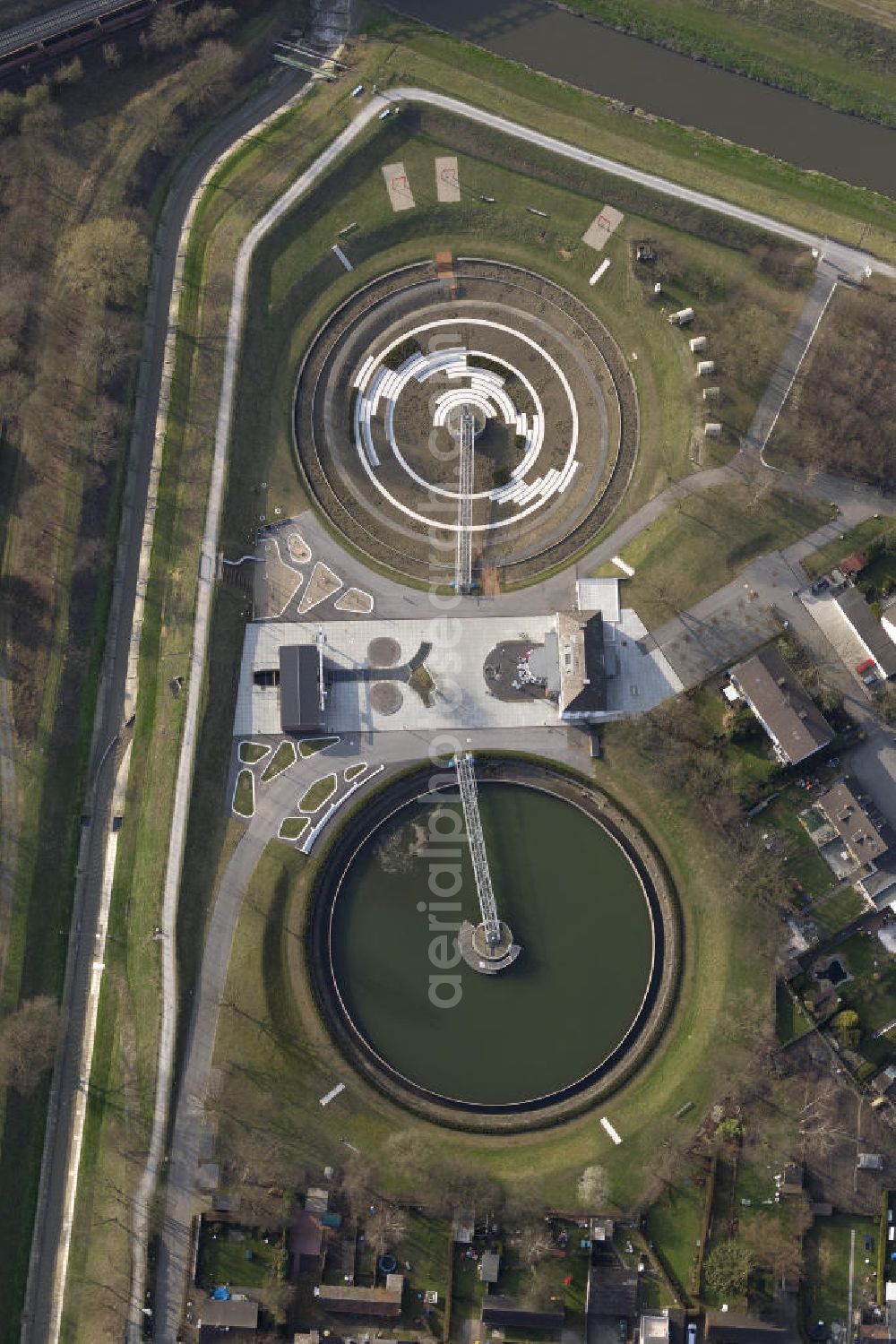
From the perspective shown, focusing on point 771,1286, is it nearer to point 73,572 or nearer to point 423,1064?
point 423,1064

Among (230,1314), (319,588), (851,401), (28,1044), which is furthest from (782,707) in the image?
(28,1044)

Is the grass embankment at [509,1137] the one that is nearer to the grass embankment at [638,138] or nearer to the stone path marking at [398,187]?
the grass embankment at [638,138]

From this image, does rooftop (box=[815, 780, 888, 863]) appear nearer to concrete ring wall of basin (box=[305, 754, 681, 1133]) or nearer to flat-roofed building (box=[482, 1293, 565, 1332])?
concrete ring wall of basin (box=[305, 754, 681, 1133])

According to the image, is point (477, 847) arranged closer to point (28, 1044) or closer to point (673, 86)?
point (28, 1044)

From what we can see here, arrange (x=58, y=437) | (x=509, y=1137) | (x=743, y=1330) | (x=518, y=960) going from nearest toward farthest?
(x=743, y=1330) → (x=509, y=1137) → (x=518, y=960) → (x=58, y=437)

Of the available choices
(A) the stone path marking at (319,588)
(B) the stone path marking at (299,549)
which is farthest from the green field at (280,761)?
(B) the stone path marking at (299,549)

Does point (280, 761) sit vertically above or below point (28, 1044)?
above

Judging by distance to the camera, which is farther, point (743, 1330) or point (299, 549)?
point (299, 549)
